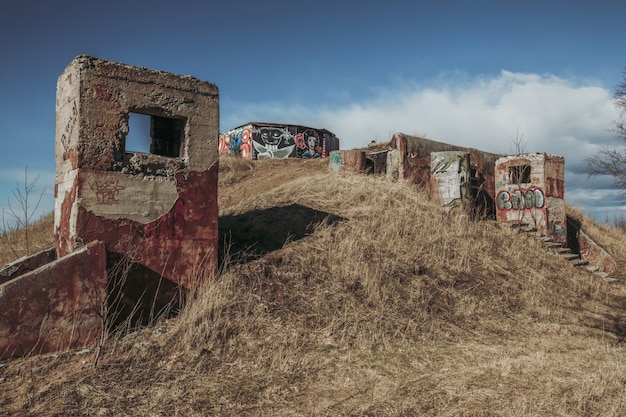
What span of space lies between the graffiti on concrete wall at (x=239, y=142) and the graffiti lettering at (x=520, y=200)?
49.1ft

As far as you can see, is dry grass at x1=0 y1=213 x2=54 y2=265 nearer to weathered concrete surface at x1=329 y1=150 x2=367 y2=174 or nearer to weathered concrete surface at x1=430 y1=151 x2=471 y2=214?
weathered concrete surface at x1=329 y1=150 x2=367 y2=174

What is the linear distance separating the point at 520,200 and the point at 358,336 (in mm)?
9927

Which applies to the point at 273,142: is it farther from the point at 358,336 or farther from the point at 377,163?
the point at 358,336

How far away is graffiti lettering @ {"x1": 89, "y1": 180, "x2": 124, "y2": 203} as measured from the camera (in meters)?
5.65

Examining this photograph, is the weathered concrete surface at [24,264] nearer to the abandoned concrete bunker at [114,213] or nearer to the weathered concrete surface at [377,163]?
the abandoned concrete bunker at [114,213]

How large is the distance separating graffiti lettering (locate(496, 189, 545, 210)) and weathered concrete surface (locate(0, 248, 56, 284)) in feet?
41.0

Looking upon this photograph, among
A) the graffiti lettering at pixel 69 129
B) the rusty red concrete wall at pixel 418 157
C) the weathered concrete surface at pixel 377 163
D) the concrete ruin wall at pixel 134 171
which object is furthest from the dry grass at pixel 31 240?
the rusty red concrete wall at pixel 418 157

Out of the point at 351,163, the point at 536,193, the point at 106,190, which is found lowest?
the point at 106,190

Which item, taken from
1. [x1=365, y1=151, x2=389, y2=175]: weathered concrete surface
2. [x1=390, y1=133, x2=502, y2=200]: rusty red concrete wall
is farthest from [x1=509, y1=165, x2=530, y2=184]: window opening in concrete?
[x1=365, y1=151, x2=389, y2=175]: weathered concrete surface

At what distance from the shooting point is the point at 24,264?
6.13 metres

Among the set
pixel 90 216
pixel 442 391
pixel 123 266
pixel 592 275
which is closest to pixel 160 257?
pixel 123 266

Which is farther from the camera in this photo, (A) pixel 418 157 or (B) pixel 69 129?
(A) pixel 418 157

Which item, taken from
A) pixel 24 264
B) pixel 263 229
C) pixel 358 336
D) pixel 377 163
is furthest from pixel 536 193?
pixel 24 264

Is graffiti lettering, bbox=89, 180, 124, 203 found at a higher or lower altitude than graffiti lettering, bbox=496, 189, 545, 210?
lower
